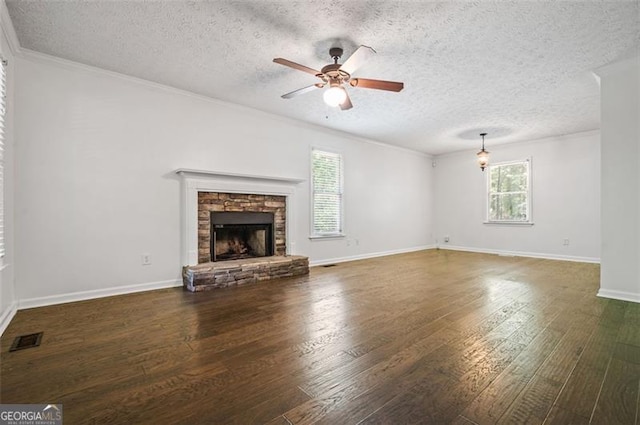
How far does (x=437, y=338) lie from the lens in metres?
2.28

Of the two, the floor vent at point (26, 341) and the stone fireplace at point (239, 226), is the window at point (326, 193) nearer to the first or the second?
the stone fireplace at point (239, 226)

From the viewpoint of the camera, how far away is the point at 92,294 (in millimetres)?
3373

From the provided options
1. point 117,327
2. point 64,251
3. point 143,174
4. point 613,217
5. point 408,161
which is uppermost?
point 408,161

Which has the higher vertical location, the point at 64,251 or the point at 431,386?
the point at 64,251

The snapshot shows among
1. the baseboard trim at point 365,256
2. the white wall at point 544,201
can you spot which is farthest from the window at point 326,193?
the white wall at point 544,201

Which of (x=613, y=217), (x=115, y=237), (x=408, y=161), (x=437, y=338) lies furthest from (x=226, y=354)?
(x=408, y=161)

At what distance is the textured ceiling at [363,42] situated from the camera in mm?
2439

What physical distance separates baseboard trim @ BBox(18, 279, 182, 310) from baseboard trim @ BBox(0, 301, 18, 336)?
115 millimetres

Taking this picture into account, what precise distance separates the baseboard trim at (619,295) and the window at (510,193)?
371 cm

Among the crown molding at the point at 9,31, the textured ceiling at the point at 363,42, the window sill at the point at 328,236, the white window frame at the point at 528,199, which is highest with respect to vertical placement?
the textured ceiling at the point at 363,42

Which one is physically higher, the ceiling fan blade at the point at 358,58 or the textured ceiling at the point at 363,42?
the textured ceiling at the point at 363,42

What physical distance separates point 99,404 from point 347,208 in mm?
5097

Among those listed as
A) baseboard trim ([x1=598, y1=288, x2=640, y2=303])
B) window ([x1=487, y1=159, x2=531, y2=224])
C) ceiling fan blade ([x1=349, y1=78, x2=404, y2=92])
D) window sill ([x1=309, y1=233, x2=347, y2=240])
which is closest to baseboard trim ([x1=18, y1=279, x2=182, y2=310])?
window sill ([x1=309, y1=233, x2=347, y2=240])

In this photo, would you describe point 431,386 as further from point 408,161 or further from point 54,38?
point 408,161
